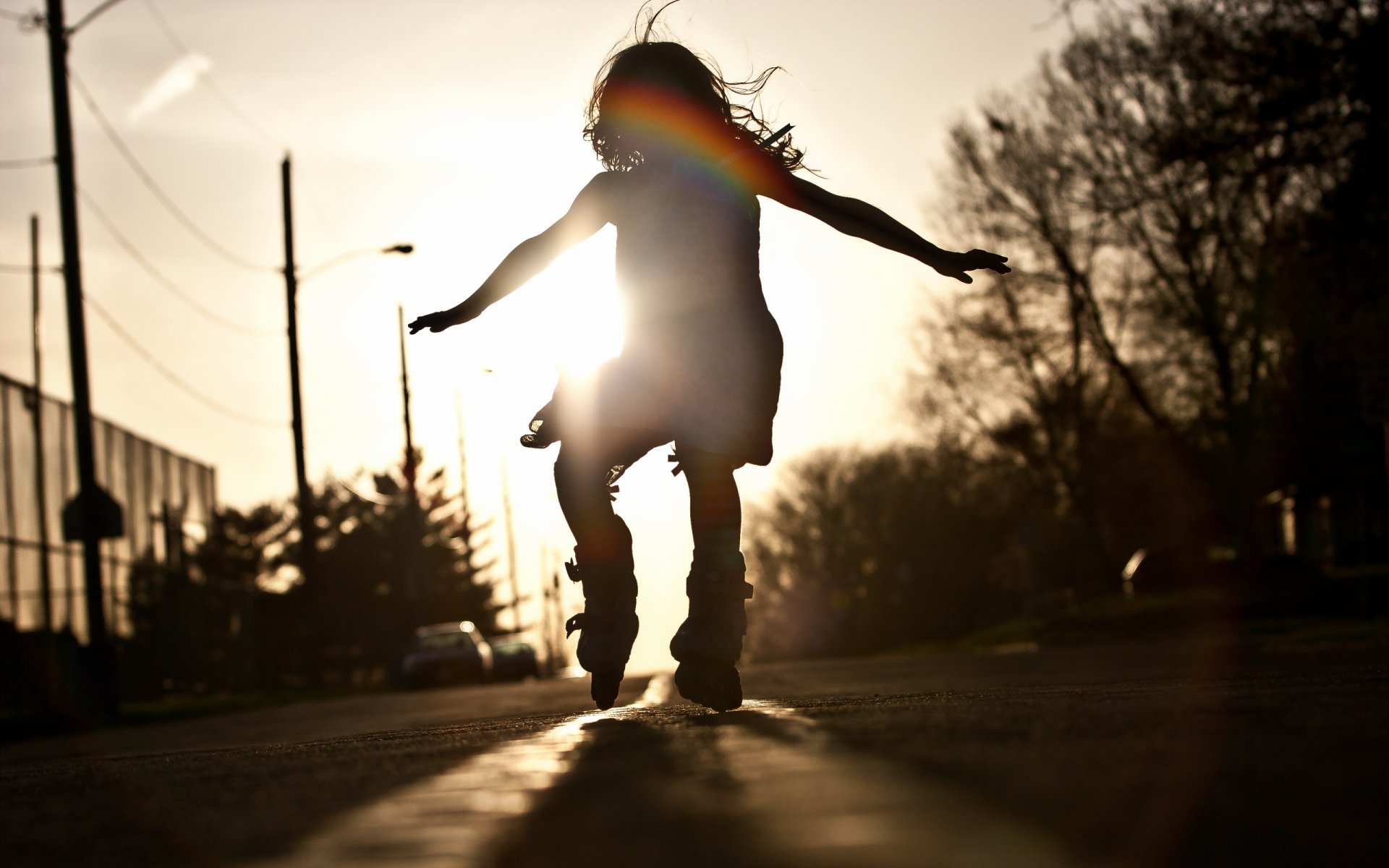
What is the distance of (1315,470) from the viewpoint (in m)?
66.7

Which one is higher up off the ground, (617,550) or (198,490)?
(198,490)

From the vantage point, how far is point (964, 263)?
202 inches

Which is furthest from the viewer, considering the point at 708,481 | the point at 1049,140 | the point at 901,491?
the point at 901,491

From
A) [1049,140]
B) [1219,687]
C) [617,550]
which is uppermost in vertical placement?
[1049,140]

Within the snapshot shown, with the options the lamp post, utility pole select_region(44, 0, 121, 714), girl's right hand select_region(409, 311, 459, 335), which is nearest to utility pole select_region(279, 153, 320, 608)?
the lamp post

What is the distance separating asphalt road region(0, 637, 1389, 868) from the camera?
1.59 metres

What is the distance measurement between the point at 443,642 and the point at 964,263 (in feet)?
108

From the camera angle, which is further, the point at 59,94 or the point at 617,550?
the point at 59,94

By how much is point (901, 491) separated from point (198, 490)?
55689 millimetres

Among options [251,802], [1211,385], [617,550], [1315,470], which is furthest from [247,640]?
[1315,470]

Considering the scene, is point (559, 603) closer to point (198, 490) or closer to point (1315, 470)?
point (1315, 470)

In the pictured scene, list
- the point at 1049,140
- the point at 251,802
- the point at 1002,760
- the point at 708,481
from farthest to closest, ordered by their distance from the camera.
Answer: the point at 1049,140 → the point at 708,481 → the point at 251,802 → the point at 1002,760

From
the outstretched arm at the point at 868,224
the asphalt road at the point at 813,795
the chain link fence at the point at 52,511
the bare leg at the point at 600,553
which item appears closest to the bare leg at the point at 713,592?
the bare leg at the point at 600,553

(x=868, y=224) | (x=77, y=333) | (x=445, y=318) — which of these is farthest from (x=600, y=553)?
(x=77, y=333)
